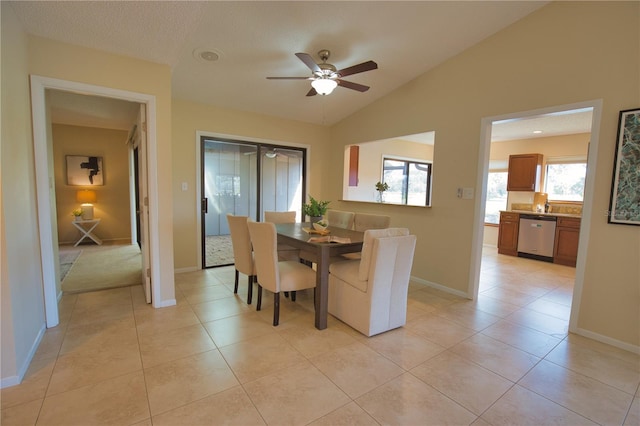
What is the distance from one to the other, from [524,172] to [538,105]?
354 cm

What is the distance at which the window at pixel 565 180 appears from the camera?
17.6ft

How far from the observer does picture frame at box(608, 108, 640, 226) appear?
2236 mm

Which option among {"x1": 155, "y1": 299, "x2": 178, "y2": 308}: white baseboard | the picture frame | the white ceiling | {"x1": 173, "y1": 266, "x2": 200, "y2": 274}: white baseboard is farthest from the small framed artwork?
the picture frame

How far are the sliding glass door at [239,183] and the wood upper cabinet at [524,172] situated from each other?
14.2 feet

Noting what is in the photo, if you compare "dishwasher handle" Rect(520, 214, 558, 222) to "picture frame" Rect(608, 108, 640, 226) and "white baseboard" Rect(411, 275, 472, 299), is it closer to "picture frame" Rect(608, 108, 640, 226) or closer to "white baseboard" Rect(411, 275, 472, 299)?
"white baseboard" Rect(411, 275, 472, 299)

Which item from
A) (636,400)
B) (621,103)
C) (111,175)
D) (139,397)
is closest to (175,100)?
(111,175)

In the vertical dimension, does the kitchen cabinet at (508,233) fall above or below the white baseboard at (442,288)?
above

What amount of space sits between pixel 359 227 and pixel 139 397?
275 cm

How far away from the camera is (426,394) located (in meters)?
1.76

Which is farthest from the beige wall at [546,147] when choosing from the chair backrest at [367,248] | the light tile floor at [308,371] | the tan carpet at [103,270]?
the tan carpet at [103,270]

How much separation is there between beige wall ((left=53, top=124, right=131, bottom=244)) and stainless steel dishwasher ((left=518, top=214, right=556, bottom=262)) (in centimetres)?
803

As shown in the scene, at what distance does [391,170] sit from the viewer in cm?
672

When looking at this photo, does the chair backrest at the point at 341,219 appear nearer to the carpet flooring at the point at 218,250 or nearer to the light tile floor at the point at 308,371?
the light tile floor at the point at 308,371

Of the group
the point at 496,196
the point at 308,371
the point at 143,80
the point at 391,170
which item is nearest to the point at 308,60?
the point at 143,80
